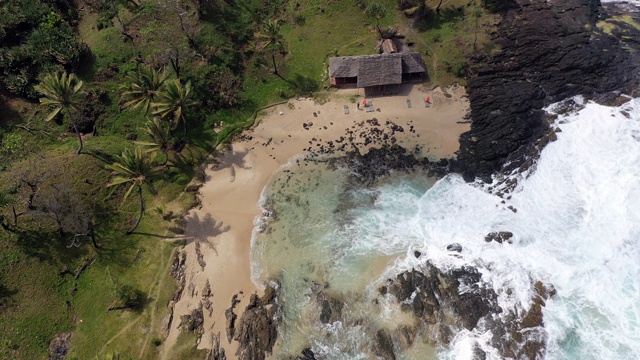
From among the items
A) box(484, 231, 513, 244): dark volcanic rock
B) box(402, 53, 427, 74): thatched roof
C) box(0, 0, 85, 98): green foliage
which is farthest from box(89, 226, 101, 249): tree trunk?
box(402, 53, 427, 74): thatched roof

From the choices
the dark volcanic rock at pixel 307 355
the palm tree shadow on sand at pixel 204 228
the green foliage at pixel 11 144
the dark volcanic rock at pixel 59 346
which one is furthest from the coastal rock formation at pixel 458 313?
the green foliage at pixel 11 144

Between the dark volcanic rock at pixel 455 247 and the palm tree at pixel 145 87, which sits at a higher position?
the palm tree at pixel 145 87

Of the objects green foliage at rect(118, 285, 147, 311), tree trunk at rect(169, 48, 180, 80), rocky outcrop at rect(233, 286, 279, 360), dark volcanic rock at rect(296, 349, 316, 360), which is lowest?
dark volcanic rock at rect(296, 349, 316, 360)

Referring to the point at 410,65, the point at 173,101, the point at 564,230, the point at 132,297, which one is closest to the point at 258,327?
the point at 132,297

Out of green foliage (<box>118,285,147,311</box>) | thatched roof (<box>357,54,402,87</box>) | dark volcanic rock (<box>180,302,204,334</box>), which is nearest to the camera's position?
dark volcanic rock (<box>180,302,204,334</box>)

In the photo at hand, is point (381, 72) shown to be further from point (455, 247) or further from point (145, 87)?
point (145, 87)

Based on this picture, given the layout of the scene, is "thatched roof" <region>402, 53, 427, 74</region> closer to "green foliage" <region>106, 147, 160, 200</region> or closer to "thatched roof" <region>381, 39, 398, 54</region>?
"thatched roof" <region>381, 39, 398, 54</region>

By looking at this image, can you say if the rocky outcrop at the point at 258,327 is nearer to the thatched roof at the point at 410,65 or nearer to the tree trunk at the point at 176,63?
the tree trunk at the point at 176,63
